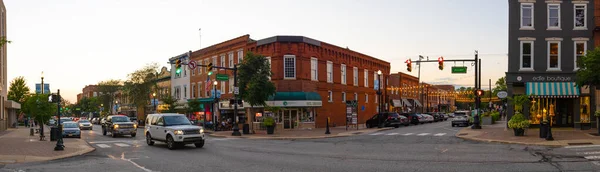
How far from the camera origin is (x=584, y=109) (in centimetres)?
3127

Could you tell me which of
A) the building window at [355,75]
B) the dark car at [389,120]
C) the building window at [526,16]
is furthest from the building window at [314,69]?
the building window at [526,16]

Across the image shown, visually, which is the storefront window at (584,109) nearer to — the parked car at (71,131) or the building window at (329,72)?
the building window at (329,72)

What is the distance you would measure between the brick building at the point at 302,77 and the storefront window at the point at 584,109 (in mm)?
17116

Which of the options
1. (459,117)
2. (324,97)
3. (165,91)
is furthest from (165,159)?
(165,91)

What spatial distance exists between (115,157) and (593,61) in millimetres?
23525

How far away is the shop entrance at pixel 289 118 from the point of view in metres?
43.4

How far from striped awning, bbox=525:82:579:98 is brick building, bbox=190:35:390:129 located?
14988 millimetres

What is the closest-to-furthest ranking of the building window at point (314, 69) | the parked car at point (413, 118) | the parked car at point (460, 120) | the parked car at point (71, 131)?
1. the parked car at point (71, 131)
2. the parked car at point (460, 120)
3. the building window at point (314, 69)
4. the parked car at point (413, 118)

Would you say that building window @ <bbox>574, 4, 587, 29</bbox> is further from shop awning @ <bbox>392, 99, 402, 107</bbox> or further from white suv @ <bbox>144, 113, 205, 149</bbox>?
shop awning @ <bbox>392, 99, 402, 107</bbox>

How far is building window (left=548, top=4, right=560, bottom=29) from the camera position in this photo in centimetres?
3166

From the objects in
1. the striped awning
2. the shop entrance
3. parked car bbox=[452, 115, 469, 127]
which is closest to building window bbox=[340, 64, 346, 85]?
the shop entrance

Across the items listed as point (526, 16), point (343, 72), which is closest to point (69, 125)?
point (343, 72)

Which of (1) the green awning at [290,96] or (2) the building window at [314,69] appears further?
(2) the building window at [314,69]

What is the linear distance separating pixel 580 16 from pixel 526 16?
3275 mm
